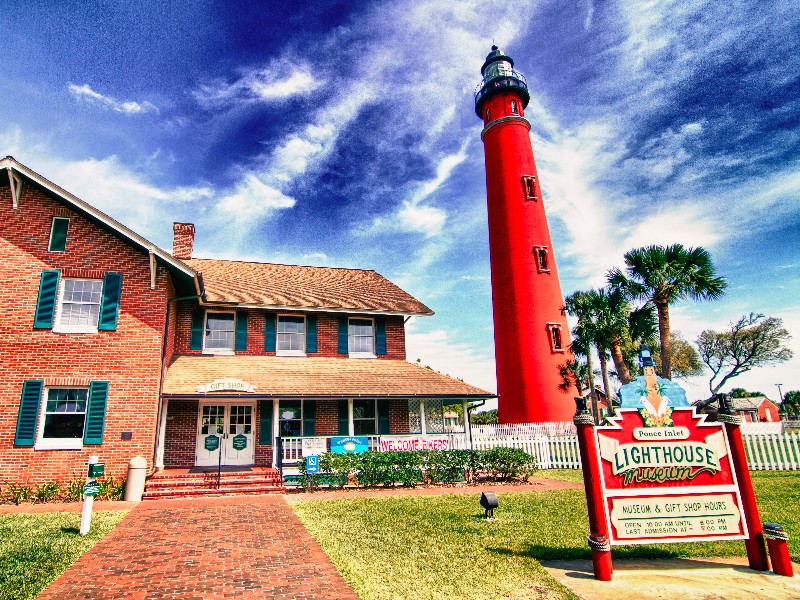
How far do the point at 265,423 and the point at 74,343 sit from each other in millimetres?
6104

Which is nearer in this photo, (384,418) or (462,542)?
(462,542)

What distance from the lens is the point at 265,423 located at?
16.5 m

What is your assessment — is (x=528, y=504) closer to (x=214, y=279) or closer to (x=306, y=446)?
(x=306, y=446)

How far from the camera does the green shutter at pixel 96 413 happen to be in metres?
12.7

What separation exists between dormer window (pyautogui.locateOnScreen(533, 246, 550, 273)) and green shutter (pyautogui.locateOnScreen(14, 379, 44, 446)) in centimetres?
1968

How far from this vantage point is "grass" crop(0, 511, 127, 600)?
5789 millimetres

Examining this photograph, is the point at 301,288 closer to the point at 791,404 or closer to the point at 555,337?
the point at 555,337

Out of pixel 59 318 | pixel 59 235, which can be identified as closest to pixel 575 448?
pixel 59 318

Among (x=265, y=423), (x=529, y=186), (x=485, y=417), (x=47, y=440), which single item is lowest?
(x=47, y=440)

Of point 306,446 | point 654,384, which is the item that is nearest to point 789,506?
point 654,384

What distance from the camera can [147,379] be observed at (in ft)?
44.1

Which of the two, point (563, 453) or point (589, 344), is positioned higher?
point (589, 344)

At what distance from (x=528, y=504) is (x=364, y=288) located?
1218cm

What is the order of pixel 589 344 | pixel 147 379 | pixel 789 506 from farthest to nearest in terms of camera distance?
pixel 589 344 < pixel 147 379 < pixel 789 506
